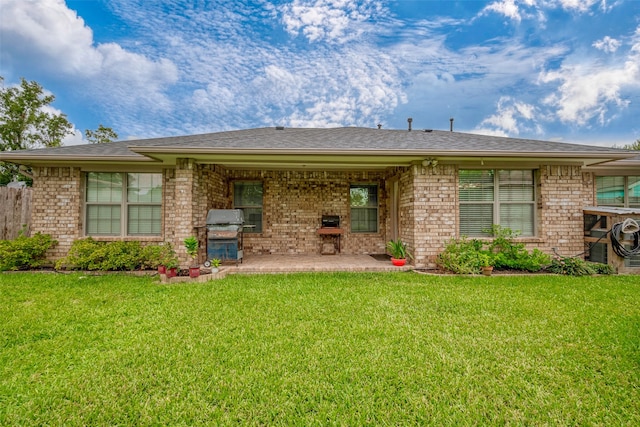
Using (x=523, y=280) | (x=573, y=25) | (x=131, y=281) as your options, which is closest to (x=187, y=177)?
(x=131, y=281)

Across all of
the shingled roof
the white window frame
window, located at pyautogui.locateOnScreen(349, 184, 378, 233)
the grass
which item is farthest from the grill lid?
window, located at pyautogui.locateOnScreen(349, 184, 378, 233)

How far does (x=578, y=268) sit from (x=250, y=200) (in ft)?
26.0

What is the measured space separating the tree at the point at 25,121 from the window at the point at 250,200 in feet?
49.5

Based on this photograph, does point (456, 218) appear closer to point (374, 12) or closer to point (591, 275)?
point (591, 275)

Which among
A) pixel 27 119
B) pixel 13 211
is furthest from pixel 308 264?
pixel 27 119

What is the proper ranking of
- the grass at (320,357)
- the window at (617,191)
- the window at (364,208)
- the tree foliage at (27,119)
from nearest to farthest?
Answer: the grass at (320,357) → the window at (617,191) → the window at (364,208) → the tree foliage at (27,119)

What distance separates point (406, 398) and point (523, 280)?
15.0ft

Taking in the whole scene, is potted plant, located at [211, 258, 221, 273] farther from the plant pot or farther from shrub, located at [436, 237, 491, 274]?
shrub, located at [436, 237, 491, 274]

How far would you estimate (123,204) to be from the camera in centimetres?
650

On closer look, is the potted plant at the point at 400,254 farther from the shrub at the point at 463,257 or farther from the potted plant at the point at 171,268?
Answer: the potted plant at the point at 171,268

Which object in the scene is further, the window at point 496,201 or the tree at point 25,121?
the tree at point 25,121

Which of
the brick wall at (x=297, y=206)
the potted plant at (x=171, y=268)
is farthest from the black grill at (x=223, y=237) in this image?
the brick wall at (x=297, y=206)

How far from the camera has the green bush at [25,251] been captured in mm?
5750

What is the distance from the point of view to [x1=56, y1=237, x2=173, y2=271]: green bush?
5770 millimetres
